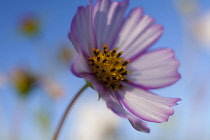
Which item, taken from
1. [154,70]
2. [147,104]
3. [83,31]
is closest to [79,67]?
[83,31]

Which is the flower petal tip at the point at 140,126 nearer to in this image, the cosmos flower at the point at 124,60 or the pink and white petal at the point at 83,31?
the cosmos flower at the point at 124,60

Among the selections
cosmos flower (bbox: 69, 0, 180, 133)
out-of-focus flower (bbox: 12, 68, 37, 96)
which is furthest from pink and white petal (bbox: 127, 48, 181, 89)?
out-of-focus flower (bbox: 12, 68, 37, 96)

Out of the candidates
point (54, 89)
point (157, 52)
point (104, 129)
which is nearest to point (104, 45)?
point (157, 52)

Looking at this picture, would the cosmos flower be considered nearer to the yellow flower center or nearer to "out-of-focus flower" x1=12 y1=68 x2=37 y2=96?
the yellow flower center

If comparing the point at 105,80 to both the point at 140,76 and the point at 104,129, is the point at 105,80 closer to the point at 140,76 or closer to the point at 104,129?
the point at 140,76

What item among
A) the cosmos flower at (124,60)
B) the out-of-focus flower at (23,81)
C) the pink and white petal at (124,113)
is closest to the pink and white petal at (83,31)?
the cosmos flower at (124,60)

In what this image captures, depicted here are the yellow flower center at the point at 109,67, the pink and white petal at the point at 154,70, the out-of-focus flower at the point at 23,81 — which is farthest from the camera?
the out-of-focus flower at the point at 23,81

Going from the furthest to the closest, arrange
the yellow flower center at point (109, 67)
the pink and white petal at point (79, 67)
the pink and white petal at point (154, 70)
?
the pink and white petal at point (154, 70), the yellow flower center at point (109, 67), the pink and white petal at point (79, 67)
